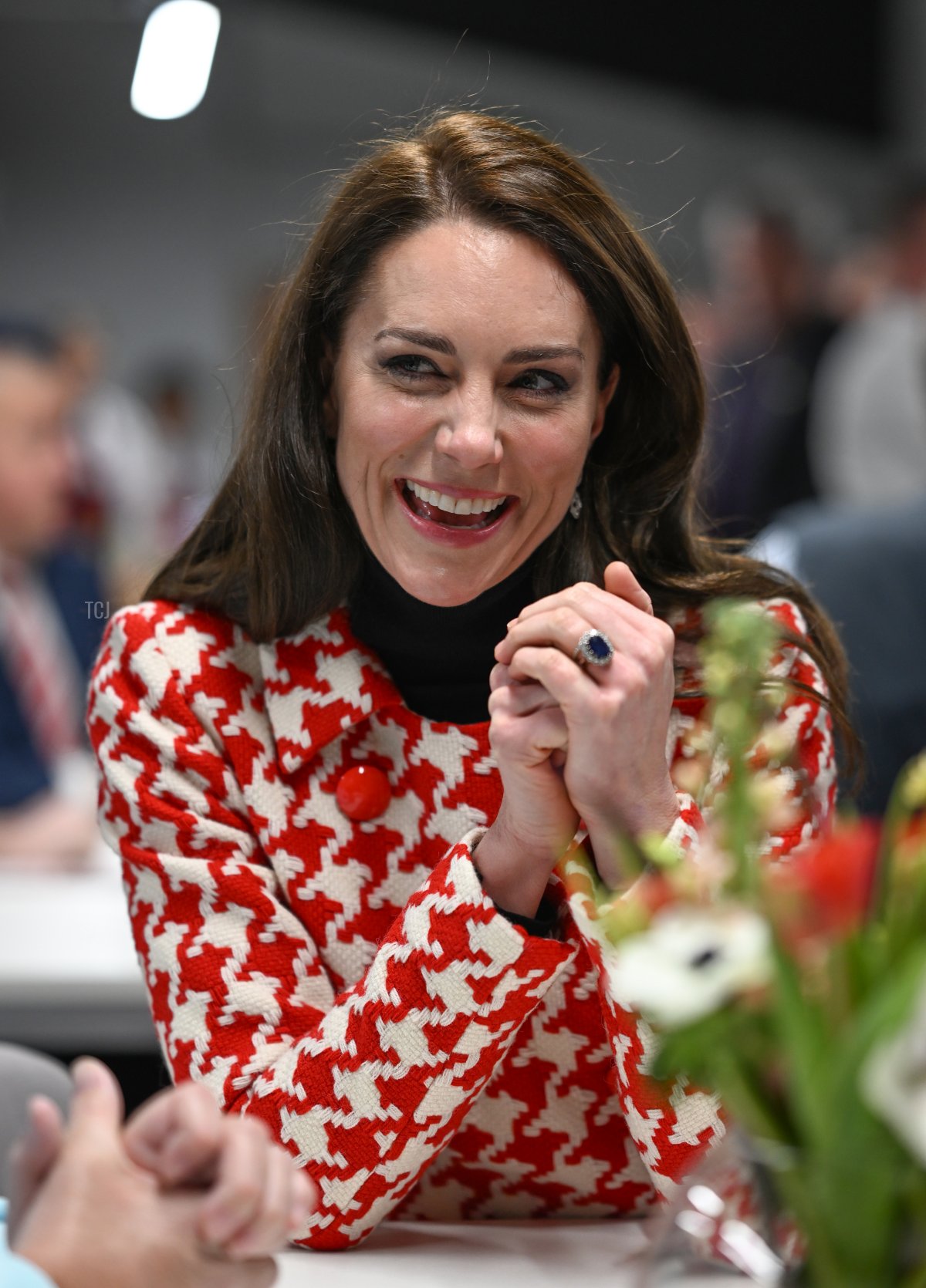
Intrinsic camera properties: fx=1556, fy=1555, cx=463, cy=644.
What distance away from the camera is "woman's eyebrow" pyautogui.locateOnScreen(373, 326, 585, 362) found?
1.30m

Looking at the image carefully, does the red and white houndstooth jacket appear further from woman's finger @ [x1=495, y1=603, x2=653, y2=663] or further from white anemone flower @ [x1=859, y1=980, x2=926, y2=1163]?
white anemone flower @ [x1=859, y1=980, x2=926, y2=1163]

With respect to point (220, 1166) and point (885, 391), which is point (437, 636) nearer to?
point (220, 1166)

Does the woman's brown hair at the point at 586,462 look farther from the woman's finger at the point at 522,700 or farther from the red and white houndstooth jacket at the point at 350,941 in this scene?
the woman's finger at the point at 522,700

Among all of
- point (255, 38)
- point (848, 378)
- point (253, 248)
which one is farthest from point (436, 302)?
point (253, 248)

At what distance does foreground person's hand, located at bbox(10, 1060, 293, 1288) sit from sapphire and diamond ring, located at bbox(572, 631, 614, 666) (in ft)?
1.57

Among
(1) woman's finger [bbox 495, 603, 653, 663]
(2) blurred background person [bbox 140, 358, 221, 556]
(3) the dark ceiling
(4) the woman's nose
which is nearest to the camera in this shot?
(1) woman's finger [bbox 495, 603, 653, 663]

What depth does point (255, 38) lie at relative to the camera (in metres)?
8.72

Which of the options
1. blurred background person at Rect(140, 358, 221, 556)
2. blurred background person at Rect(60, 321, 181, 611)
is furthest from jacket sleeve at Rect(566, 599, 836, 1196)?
blurred background person at Rect(140, 358, 221, 556)

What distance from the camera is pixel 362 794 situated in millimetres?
1413

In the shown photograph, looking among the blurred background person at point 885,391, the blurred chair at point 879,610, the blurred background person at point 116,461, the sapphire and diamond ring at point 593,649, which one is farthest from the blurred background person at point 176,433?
the sapphire and diamond ring at point 593,649

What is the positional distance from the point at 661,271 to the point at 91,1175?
955 millimetres

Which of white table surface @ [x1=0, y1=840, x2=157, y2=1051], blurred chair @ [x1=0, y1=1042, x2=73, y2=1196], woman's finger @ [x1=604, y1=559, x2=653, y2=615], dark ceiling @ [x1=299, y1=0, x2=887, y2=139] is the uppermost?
dark ceiling @ [x1=299, y1=0, x2=887, y2=139]

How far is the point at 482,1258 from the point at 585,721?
0.43 meters

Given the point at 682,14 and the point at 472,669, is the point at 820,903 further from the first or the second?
the point at 682,14
